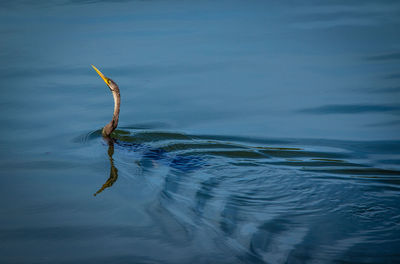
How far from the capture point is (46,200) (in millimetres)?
5406

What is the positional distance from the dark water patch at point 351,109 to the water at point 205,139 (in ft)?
0.11

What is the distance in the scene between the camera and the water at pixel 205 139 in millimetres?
4623

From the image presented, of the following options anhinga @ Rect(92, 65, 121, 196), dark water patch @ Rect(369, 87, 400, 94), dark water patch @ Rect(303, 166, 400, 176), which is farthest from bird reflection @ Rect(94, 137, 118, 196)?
dark water patch @ Rect(369, 87, 400, 94)

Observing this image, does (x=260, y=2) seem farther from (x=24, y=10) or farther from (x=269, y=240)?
(x=269, y=240)

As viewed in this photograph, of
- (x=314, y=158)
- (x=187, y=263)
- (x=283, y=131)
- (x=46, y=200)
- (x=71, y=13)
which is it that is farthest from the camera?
(x=71, y=13)

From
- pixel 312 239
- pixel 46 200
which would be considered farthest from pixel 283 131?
pixel 46 200

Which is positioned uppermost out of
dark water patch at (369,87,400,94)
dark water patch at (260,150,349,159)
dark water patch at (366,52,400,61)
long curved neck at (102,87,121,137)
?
dark water patch at (366,52,400,61)

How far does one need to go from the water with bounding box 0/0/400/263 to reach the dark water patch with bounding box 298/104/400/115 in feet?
0.11

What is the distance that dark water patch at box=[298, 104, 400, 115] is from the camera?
27.1ft

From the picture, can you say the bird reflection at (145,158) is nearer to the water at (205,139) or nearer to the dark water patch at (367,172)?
the water at (205,139)

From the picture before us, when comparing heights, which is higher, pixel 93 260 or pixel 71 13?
pixel 71 13

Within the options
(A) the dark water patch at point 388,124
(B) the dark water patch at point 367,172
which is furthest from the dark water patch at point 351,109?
(B) the dark water patch at point 367,172

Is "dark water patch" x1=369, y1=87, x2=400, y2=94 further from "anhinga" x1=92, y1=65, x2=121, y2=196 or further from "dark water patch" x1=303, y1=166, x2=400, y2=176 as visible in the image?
"anhinga" x1=92, y1=65, x2=121, y2=196

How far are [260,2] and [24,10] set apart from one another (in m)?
7.71
